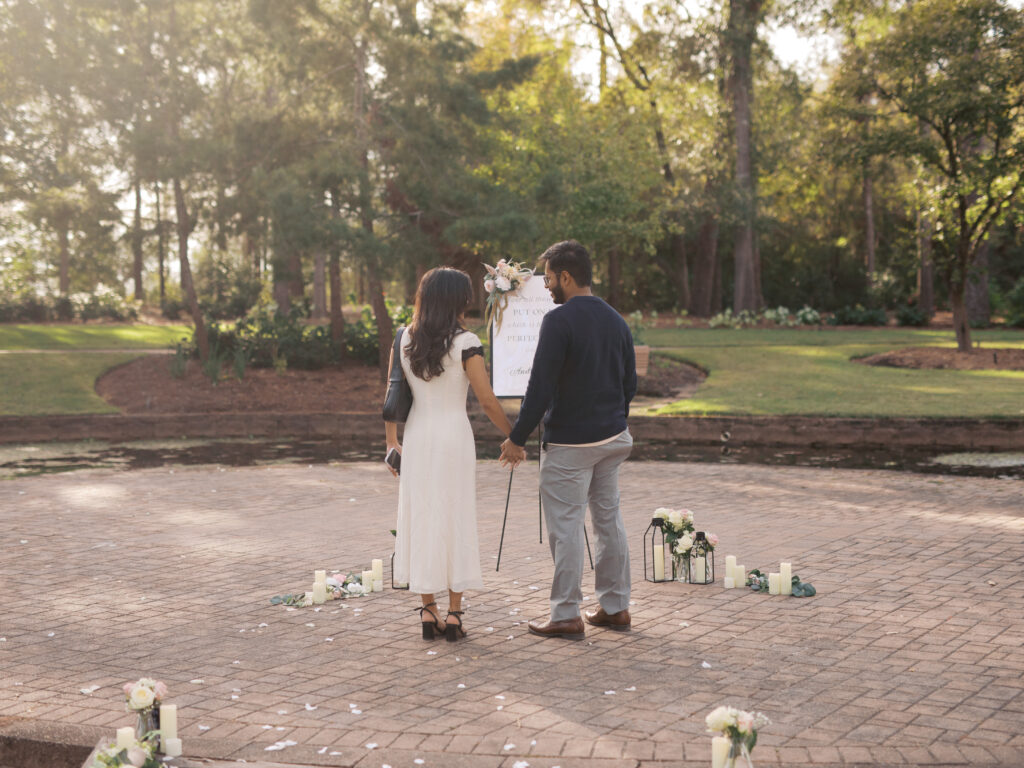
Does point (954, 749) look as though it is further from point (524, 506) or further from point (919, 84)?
point (919, 84)

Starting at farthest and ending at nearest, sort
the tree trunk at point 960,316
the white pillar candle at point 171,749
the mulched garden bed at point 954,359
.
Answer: the tree trunk at point 960,316, the mulched garden bed at point 954,359, the white pillar candle at point 171,749

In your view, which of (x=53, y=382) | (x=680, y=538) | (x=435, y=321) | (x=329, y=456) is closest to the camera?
(x=435, y=321)

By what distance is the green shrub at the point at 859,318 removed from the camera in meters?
35.9

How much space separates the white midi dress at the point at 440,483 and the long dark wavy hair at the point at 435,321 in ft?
0.22

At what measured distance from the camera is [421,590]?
18.9 ft

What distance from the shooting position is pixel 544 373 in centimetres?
566

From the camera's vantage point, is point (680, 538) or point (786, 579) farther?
point (680, 538)

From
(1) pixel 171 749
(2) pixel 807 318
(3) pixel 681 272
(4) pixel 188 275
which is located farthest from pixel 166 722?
(3) pixel 681 272

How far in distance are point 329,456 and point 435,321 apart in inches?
370

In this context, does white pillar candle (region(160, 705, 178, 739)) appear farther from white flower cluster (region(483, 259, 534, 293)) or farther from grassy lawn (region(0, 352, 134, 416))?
grassy lawn (region(0, 352, 134, 416))

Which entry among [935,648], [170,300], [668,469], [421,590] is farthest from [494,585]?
[170,300]

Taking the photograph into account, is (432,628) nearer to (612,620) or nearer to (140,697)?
(612,620)

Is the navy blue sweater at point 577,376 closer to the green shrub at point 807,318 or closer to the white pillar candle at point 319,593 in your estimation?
the white pillar candle at point 319,593

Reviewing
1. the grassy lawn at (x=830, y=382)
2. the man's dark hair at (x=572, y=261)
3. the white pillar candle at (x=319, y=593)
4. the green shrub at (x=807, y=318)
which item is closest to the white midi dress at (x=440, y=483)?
the man's dark hair at (x=572, y=261)
